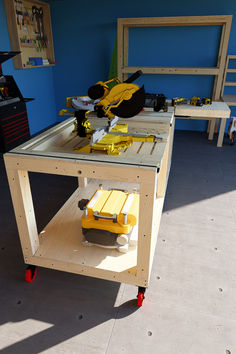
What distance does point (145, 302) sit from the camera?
1.33 m

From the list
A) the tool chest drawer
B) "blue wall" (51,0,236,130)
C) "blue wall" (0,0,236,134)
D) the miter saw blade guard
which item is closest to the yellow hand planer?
the miter saw blade guard

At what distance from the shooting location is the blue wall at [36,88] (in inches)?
129

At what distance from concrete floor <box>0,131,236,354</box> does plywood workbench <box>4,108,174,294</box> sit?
0.16 m

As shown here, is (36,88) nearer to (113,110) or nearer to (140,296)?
(113,110)

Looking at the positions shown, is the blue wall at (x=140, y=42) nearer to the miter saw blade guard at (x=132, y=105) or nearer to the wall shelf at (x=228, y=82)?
the wall shelf at (x=228, y=82)

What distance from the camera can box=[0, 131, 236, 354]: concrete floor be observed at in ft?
3.73

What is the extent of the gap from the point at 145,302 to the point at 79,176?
29.2 inches

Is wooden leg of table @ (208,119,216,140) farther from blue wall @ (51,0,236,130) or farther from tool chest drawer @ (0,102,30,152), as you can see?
tool chest drawer @ (0,102,30,152)

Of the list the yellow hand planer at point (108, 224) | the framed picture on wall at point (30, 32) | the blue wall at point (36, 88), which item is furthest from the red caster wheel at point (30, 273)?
the framed picture on wall at point (30, 32)

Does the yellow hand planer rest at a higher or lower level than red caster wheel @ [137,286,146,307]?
higher

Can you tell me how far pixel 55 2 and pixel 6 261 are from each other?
402 centimetres

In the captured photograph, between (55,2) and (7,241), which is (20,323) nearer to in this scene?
(7,241)

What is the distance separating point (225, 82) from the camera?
3645 millimetres

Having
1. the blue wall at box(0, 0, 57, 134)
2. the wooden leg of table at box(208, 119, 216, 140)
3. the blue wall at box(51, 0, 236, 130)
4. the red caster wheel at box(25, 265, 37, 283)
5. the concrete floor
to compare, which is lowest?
the concrete floor
